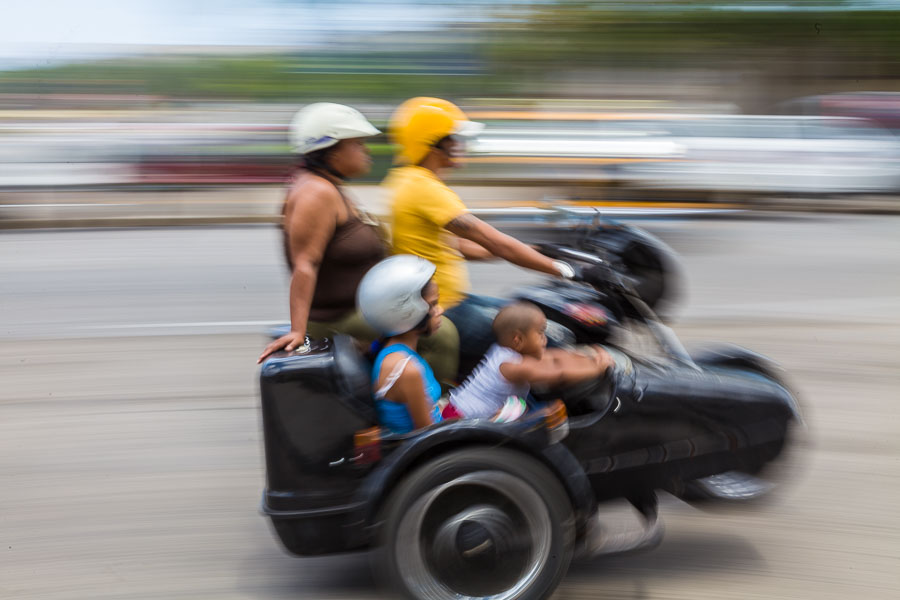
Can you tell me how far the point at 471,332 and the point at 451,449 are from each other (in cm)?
51

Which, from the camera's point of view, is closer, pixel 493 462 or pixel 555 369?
pixel 493 462

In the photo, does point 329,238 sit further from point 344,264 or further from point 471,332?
point 471,332

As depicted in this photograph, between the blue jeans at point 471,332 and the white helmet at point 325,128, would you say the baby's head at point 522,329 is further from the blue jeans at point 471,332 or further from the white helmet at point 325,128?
the white helmet at point 325,128

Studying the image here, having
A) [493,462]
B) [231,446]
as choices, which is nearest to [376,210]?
[231,446]

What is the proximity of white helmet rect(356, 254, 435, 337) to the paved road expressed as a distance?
0.96m

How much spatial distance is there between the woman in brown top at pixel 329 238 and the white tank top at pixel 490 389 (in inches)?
8.1

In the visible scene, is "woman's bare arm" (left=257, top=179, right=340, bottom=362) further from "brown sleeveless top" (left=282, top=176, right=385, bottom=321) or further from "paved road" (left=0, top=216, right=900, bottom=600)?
"paved road" (left=0, top=216, right=900, bottom=600)

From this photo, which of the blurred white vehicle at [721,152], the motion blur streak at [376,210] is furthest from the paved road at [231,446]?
the blurred white vehicle at [721,152]

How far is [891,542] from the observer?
3662 mm

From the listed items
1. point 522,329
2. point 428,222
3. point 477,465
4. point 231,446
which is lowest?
point 231,446

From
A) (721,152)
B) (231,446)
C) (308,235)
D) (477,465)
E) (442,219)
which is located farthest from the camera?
(721,152)

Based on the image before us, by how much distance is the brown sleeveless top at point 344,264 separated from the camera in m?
3.33

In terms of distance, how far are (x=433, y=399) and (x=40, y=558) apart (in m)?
1.65

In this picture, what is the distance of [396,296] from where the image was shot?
118 inches
